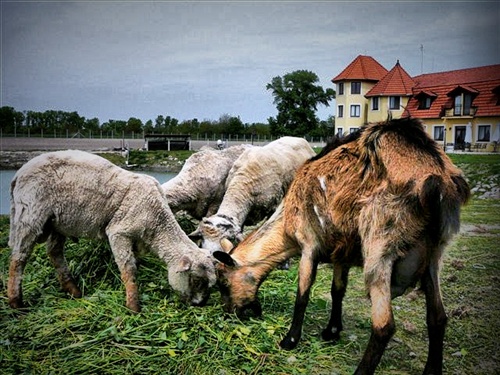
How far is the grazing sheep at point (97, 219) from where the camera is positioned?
5.83m

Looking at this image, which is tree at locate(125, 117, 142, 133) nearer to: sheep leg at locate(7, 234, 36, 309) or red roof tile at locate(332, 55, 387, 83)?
red roof tile at locate(332, 55, 387, 83)

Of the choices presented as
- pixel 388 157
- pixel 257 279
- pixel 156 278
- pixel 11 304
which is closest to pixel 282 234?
pixel 257 279

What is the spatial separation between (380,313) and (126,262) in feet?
10.8

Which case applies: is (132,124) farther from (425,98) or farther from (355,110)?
(425,98)

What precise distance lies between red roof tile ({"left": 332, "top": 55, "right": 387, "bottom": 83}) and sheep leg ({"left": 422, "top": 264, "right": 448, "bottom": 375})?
11.6m

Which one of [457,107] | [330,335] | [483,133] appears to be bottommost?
[330,335]

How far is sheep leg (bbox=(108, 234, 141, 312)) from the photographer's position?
229 inches

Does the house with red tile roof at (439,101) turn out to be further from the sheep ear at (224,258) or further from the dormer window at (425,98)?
the sheep ear at (224,258)

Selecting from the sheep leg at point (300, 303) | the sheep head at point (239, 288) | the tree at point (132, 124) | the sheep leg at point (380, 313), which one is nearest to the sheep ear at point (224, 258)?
the sheep head at point (239, 288)

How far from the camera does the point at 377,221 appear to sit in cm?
426

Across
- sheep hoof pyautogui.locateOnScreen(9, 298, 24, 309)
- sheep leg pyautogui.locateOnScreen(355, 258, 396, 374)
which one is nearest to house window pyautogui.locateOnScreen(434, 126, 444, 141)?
sheep leg pyautogui.locateOnScreen(355, 258, 396, 374)

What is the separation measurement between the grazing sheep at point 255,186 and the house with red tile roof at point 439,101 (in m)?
1.40

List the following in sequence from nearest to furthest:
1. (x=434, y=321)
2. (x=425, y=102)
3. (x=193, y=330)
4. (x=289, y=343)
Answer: (x=434, y=321), (x=289, y=343), (x=193, y=330), (x=425, y=102)

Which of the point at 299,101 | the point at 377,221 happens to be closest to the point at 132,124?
the point at 299,101
